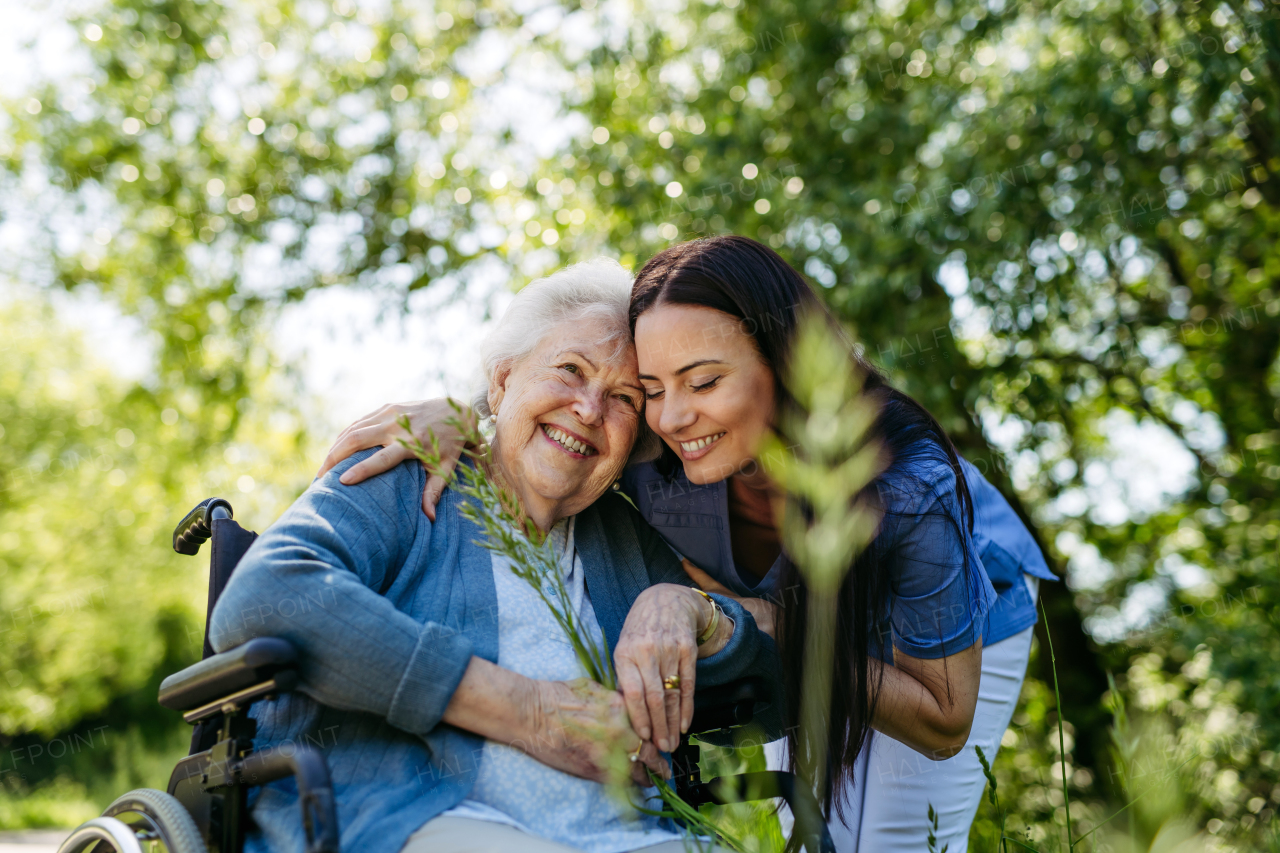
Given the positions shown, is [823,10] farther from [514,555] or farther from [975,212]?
[514,555]

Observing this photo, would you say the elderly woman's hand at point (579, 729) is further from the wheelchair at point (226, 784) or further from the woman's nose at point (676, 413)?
the woman's nose at point (676, 413)

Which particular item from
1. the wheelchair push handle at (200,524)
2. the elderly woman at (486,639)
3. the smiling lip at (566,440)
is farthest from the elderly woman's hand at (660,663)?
the wheelchair push handle at (200,524)

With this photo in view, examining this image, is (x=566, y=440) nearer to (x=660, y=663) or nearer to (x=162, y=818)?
(x=660, y=663)

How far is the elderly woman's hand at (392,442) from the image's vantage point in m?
1.67

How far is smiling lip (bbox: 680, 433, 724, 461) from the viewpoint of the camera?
188 centimetres

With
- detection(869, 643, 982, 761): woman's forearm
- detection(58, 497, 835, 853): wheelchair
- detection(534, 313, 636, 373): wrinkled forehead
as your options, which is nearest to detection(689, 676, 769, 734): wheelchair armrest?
detection(58, 497, 835, 853): wheelchair

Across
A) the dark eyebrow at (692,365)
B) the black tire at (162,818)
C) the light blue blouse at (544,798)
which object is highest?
the dark eyebrow at (692,365)

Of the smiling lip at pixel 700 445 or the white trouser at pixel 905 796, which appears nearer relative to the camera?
the smiling lip at pixel 700 445

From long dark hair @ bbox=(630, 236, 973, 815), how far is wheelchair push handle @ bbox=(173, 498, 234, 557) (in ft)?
2.99

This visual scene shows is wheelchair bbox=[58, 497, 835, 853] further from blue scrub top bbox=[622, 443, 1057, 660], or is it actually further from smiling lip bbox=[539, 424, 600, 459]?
smiling lip bbox=[539, 424, 600, 459]

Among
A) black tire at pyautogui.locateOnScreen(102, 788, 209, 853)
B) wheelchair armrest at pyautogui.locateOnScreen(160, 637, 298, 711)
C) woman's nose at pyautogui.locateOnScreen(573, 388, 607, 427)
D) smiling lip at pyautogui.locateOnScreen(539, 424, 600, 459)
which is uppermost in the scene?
woman's nose at pyautogui.locateOnScreen(573, 388, 607, 427)

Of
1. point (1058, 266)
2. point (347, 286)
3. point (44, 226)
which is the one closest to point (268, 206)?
point (347, 286)

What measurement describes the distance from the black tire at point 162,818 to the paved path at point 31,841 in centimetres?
928

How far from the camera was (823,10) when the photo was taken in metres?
4.61
